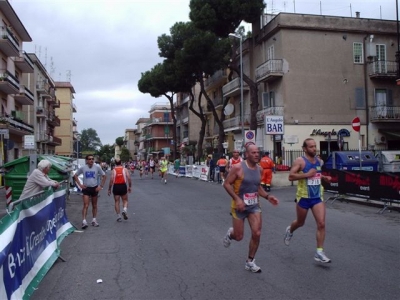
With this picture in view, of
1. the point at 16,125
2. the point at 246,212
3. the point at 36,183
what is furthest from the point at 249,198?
the point at 16,125

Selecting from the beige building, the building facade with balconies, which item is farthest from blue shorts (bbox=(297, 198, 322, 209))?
the beige building

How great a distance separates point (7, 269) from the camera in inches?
175

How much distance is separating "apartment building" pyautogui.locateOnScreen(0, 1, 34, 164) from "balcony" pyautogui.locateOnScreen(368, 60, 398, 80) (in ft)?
81.6

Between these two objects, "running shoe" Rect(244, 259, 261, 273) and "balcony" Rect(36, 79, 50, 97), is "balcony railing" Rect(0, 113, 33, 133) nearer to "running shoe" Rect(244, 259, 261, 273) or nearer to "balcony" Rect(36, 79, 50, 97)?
"balcony" Rect(36, 79, 50, 97)

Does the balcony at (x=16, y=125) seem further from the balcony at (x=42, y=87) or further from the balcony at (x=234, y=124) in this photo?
the balcony at (x=234, y=124)

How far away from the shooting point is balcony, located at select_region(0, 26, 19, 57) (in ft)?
101

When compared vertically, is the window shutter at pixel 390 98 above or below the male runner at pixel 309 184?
above

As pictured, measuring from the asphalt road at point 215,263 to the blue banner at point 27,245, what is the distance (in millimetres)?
230

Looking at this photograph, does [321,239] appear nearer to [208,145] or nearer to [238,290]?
[238,290]

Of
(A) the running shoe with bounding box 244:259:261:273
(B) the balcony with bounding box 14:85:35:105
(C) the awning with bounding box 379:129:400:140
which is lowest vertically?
(A) the running shoe with bounding box 244:259:261:273

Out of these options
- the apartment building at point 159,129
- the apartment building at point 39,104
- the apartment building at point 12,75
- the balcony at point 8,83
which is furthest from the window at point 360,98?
the apartment building at point 159,129

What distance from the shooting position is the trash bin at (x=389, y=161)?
21.5 metres

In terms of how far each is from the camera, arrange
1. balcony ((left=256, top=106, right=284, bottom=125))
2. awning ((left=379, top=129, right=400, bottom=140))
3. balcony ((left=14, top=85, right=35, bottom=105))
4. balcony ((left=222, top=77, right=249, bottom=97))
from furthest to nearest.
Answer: balcony ((left=222, top=77, right=249, bottom=97)), balcony ((left=14, top=85, right=35, bottom=105)), awning ((left=379, top=129, right=400, bottom=140)), balcony ((left=256, top=106, right=284, bottom=125))

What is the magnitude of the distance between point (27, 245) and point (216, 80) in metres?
46.2
